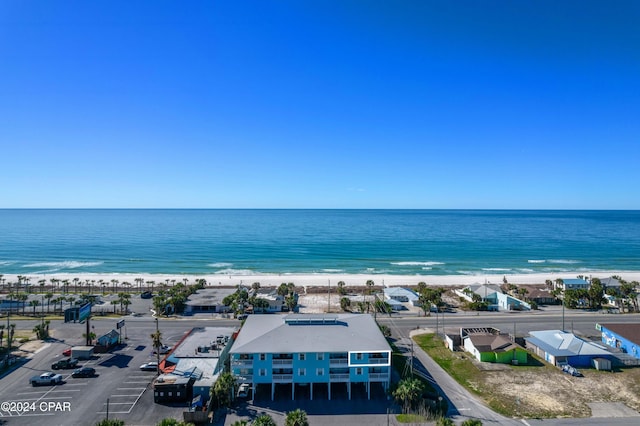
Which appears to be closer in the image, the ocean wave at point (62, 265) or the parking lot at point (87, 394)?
the parking lot at point (87, 394)

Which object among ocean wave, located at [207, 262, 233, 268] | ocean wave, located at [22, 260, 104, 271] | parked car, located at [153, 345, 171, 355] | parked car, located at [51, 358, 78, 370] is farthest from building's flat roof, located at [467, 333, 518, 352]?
ocean wave, located at [22, 260, 104, 271]

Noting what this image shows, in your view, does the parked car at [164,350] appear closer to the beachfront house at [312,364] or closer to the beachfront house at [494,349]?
the beachfront house at [312,364]

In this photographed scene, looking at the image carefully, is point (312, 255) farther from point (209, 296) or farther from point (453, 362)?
point (453, 362)

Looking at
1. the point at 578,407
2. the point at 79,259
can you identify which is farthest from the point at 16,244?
the point at 578,407

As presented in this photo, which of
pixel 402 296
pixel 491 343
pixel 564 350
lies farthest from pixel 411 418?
pixel 402 296

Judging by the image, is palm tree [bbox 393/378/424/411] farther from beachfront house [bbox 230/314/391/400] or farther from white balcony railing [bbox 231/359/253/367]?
white balcony railing [bbox 231/359/253/367]

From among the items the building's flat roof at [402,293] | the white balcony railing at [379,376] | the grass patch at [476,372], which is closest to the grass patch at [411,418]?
the white balcony railing at [379,376]
